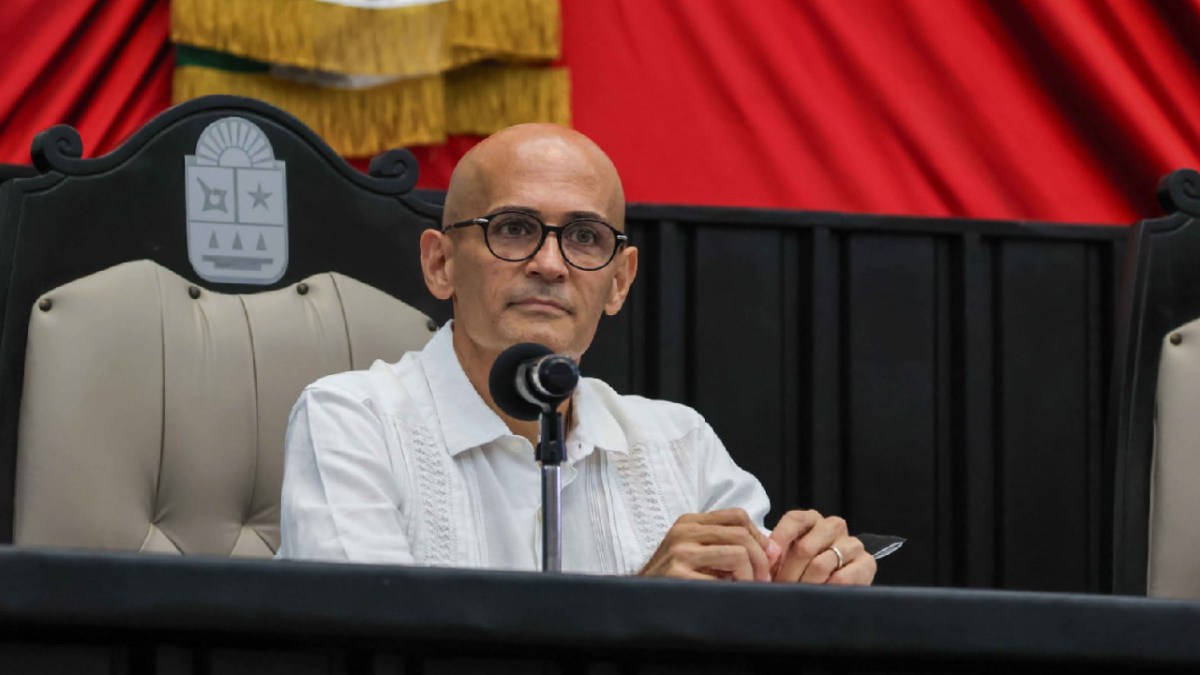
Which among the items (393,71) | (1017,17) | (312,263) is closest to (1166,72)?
(1017,17)

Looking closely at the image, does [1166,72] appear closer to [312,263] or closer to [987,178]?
[987,178]

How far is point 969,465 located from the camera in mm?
2330

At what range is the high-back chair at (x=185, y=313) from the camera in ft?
5.24

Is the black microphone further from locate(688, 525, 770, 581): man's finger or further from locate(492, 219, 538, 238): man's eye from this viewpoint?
locate(492, 219, 538, 238): man's eye

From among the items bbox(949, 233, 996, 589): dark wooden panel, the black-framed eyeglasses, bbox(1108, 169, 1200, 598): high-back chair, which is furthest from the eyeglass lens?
bbox(949, 233, 996, 589): dark wooden panel

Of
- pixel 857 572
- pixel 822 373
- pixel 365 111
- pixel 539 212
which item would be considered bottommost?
pixel 857 572

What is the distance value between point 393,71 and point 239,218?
0.65 meters

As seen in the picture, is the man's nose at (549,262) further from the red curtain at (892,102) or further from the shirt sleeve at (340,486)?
the red curtain at (892,102)

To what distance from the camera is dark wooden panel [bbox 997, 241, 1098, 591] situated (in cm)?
235

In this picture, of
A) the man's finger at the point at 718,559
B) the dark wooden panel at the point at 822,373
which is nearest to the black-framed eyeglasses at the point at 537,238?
the man's finger at the point at 718,559

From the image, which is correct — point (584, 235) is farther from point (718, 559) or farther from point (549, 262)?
point (718, 559)

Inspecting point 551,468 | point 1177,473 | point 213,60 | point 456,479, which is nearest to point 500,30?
point 213,60

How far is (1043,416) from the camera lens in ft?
7.77

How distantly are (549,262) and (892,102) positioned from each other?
1150 millimetres
